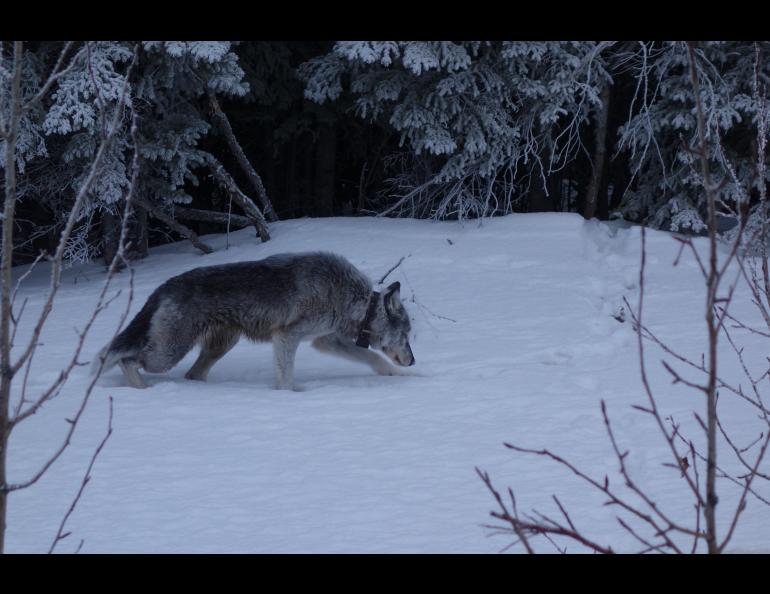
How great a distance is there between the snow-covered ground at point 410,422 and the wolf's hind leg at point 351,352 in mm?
151

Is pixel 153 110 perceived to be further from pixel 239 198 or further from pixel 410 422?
pixel 410 422

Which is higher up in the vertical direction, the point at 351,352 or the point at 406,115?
the point at 406,115

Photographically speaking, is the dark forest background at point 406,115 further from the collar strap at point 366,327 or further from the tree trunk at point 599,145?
the collar strap at point 366,327

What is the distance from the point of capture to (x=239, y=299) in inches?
348

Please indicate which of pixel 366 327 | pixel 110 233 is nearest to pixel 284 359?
pixel 366 327

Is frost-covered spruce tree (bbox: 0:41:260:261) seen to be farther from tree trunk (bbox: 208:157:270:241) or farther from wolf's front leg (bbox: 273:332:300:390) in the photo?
wolf's front leg (bbox: 273:332:300:390)

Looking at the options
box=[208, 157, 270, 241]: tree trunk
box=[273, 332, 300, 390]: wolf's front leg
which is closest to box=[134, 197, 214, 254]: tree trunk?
box=[208, 157, 270, 241]: tree trunk

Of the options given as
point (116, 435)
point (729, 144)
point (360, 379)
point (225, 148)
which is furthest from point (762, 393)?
point (225, 148)

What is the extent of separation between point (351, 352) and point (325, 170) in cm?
1008

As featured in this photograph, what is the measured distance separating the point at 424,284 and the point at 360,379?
3.34 metres

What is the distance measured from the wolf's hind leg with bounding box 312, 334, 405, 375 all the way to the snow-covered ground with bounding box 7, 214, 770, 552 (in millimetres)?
151

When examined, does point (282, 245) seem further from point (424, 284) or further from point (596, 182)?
point (596, 182)

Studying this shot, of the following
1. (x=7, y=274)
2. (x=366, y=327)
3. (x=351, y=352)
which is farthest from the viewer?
(x=351, y=352)

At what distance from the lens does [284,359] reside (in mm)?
8859
